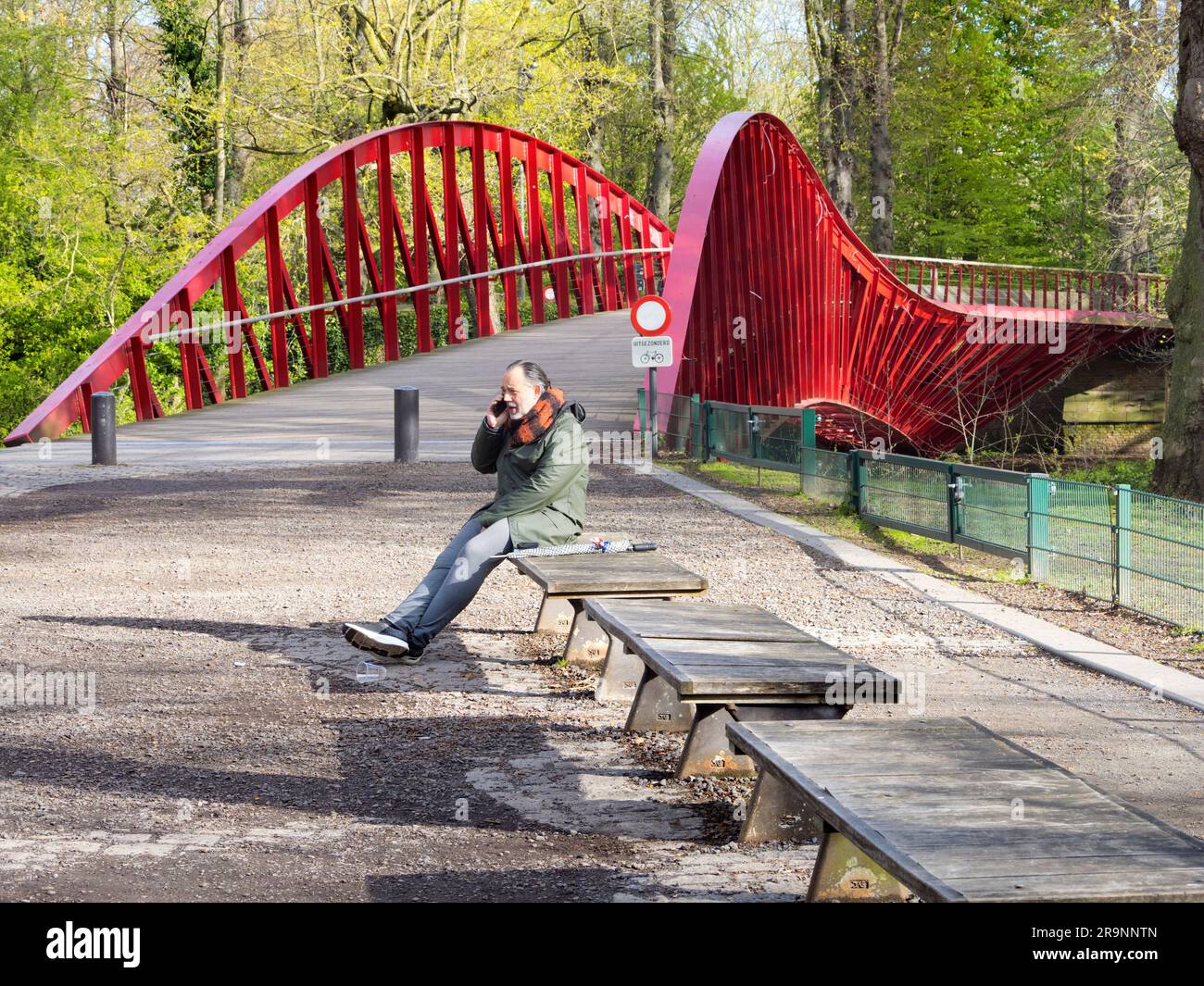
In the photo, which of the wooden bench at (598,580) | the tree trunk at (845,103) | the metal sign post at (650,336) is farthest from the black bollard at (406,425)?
the tree trunk at (845,103)

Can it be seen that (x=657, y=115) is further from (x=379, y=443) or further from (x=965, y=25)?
(x=379, y=443)

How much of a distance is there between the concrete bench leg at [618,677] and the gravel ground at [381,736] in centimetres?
13

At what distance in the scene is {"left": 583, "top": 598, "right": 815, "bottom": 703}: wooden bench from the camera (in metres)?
5.46

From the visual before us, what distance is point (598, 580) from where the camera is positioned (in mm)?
6465

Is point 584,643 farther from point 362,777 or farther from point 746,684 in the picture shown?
point 746,684

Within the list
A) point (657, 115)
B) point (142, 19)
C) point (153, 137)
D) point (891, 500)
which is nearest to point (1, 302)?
point (153, 137)

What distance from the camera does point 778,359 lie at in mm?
26109

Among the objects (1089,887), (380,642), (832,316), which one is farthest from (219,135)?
(1089,887)

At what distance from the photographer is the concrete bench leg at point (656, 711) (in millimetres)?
5754

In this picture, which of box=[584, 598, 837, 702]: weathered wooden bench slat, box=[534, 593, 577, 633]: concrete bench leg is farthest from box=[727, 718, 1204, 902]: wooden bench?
box=[534, 593, 577, 633]: concrete bench leg

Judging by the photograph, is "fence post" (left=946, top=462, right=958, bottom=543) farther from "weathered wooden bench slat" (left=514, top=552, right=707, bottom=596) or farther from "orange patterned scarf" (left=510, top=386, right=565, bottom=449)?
"orange patterned scarf" (left=510, top=386, right=565, bottom=449)

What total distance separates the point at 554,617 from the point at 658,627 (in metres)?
2.31
